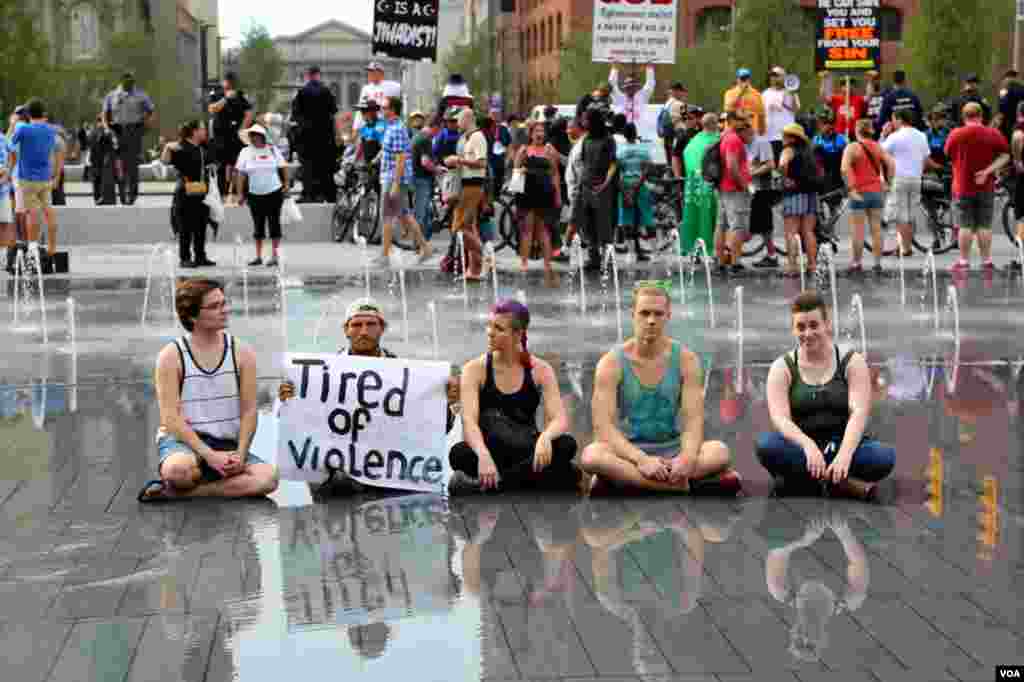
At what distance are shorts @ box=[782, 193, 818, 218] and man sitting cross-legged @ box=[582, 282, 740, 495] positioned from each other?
11711 millimetres

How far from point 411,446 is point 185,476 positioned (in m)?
1.10

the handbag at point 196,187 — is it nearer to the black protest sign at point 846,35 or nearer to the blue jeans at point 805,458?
the black protest sign at point 846,35

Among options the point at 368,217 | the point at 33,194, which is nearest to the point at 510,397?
the point at 33,194

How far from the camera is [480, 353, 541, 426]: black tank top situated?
8914 millimetres

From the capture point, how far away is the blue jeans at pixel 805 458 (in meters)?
8.61

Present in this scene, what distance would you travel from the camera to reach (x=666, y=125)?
26.8 meters

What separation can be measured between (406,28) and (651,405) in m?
18.4

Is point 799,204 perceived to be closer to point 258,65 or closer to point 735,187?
point 735,187

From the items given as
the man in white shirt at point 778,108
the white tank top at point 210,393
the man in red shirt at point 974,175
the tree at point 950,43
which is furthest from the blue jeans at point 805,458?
the tree at point 950,43

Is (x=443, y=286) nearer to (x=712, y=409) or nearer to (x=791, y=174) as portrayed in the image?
(x=791, y=174)

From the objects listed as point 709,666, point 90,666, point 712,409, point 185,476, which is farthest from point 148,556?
point 712,409

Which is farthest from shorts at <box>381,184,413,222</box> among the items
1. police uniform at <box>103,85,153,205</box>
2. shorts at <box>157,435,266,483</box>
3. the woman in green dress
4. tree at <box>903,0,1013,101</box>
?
tree at <box>903,0,1013,101</box>

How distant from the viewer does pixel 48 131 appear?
21.8m

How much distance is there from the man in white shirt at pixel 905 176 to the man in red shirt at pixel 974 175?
99 cm
